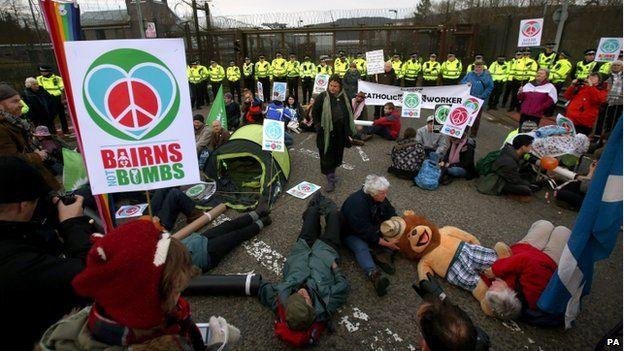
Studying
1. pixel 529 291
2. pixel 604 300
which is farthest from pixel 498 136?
pixel 529 291

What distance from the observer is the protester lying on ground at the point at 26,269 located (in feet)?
4.65

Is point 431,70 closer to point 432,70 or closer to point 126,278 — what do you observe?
point 432,70

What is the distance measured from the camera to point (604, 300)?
10.8 ft

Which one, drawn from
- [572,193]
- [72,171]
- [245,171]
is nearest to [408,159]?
[572,193]

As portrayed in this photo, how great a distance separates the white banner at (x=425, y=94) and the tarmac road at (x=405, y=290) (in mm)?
2993

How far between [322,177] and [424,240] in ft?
9.93

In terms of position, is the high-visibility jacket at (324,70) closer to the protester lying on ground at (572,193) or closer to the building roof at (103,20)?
the protester lying on ground at (572,193)

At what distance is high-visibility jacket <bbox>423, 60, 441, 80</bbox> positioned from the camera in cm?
1227

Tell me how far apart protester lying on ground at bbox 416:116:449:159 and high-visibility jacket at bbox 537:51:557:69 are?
6950mm

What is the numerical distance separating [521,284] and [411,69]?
11097 millimetres

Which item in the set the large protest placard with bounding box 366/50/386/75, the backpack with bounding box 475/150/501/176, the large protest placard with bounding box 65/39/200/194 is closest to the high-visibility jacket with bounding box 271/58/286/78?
the large protest placard with bounding box 366/50/386/75

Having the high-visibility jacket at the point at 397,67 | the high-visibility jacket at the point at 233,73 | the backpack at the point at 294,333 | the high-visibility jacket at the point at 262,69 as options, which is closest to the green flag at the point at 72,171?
the backpack at the point at 294,333

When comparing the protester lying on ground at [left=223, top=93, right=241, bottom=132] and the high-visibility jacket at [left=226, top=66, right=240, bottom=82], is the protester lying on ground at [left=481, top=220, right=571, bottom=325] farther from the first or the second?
the high-visibility jacket at [left=226, top=66, right=240, bottom=82]

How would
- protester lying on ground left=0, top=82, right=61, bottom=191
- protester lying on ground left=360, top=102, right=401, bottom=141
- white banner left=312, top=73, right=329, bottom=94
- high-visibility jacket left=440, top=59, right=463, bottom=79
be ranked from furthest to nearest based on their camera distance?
1. high-visibility jacket left=440, top=59, right=463, bottom=79
2. white banner left=312, top=73, right=329, bottom=94
3. protester lying on ground left=360, top=102, right=401, bottom=141
4. protester lying on ground left=0, top=82, right=61, bottom=191
